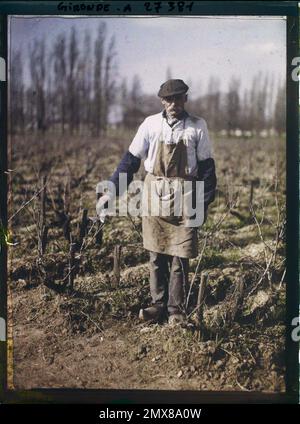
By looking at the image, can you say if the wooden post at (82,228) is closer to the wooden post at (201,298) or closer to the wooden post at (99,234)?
the wooden post at (99,234)

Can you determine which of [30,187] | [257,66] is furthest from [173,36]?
[30,187]

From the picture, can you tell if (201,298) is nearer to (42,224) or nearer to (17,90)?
(42,224)

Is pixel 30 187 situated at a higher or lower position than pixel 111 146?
lower

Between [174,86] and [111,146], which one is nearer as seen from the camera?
[174,86]

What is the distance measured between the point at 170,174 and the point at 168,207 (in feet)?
0.80

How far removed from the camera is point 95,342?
13.3 ft

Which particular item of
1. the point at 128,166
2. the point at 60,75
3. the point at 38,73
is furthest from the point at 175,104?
the point at 38,73

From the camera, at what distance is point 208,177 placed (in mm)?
4059

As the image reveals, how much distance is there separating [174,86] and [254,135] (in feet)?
2.33

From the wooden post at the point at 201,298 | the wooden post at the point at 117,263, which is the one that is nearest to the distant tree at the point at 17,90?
the wooden post at the point at 117,263

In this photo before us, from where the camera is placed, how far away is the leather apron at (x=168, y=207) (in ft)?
13.2

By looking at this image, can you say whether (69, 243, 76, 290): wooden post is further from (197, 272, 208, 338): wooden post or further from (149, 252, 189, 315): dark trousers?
(197, 272, 208, 338): wooden post

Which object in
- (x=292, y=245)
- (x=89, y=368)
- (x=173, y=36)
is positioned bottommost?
(x=89, y=368)

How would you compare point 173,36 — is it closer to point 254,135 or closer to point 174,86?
point 174,86
